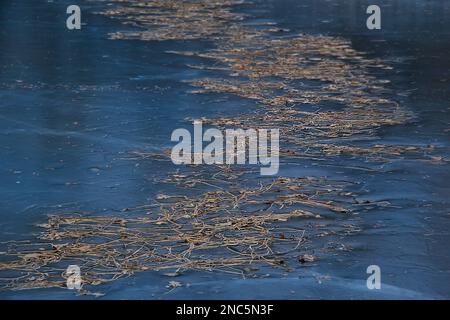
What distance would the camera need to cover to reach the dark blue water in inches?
283

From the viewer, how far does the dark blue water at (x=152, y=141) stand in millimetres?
7180

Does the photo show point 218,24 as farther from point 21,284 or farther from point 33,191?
point 21,284

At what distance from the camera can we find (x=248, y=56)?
54.9 ft

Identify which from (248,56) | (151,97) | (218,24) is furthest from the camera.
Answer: (218,24)

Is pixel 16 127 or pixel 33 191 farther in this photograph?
pixel 16 127

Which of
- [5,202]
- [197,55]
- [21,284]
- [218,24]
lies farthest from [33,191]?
[218,24]

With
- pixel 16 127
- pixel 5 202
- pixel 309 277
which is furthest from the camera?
pixel 16 127

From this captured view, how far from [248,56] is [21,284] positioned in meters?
10.1

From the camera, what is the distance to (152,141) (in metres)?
11.2

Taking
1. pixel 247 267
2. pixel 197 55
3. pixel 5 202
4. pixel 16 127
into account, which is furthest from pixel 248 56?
pixel 247 267

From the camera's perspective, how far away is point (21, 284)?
7098mm
